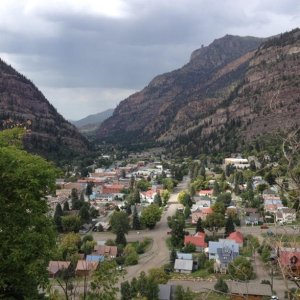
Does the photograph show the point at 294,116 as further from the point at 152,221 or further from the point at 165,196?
the point at 152,221

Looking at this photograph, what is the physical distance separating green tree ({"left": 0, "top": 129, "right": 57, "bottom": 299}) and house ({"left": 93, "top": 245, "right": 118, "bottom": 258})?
26.6 meters

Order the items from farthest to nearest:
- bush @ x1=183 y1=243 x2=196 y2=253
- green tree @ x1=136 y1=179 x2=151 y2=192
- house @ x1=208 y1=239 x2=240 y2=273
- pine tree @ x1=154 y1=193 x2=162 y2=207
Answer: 1. green tree @ x1=136 y1=179 x2=151 y2=192
2. pine tree @ x1=154 y1=193 x2=162 y2=207
3. bush @ x1=183 y1=243 x2=196 y2=253
4. house @ x1=208 y1=239 x2=240 y2=273

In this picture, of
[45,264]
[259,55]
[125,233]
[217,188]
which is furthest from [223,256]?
[259,55]

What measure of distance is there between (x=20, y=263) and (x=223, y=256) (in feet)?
86.8

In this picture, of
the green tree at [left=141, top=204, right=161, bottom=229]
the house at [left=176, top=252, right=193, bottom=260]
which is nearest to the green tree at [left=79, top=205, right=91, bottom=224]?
the green tree at [left=141, top=204, right=161, bottom=229]

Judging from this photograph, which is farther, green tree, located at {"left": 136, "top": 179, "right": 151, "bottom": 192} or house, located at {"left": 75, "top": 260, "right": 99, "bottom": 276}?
green tree, located at {"left": 136, "top": 179, "right": 151, "bottom": 192}

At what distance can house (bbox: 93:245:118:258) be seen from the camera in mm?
36094

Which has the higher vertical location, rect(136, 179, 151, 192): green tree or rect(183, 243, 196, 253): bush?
rect(136, 179, 151, 192): green tree

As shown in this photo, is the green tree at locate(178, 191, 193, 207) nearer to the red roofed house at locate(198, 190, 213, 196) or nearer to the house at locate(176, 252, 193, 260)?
the red roofed house at locate(198, 190, 213, 196)

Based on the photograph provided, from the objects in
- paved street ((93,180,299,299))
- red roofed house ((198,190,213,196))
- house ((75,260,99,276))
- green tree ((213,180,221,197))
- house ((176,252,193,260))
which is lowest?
paved street ((93,180,299,299))

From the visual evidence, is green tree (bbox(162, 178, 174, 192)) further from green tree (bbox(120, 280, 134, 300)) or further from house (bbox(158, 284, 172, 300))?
green tree (bbox(120, 280, 134, 300))

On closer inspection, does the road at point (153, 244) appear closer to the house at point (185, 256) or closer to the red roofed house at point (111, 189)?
the house at point (185, 256)

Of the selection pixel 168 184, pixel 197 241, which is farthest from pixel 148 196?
pixel 197 241

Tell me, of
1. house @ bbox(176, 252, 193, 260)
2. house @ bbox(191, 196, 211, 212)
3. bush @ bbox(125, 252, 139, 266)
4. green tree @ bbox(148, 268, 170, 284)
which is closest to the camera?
green tree @ bbox(148, 268, 170, 284)
